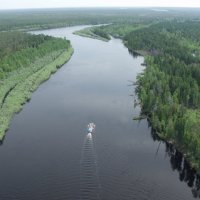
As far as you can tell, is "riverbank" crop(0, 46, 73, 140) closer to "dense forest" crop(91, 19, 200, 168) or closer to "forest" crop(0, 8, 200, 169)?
"forest" crop(0, 8, 200, 169)

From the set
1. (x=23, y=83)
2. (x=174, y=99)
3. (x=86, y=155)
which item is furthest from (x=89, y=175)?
(x=23, y=83)

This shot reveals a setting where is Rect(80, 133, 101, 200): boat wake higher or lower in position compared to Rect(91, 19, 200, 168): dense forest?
lower

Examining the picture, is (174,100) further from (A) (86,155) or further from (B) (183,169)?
(A) (86,155)

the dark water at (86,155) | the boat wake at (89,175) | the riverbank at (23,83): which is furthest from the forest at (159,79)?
the boat wake at (89,175)

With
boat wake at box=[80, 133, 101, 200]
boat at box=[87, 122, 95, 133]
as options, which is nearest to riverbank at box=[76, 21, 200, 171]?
boat at box=[87, 122, 95, 133]

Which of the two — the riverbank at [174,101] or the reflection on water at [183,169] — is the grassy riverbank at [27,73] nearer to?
the riverbank at [174,101]

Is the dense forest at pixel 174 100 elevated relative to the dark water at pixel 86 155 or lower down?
elevated
